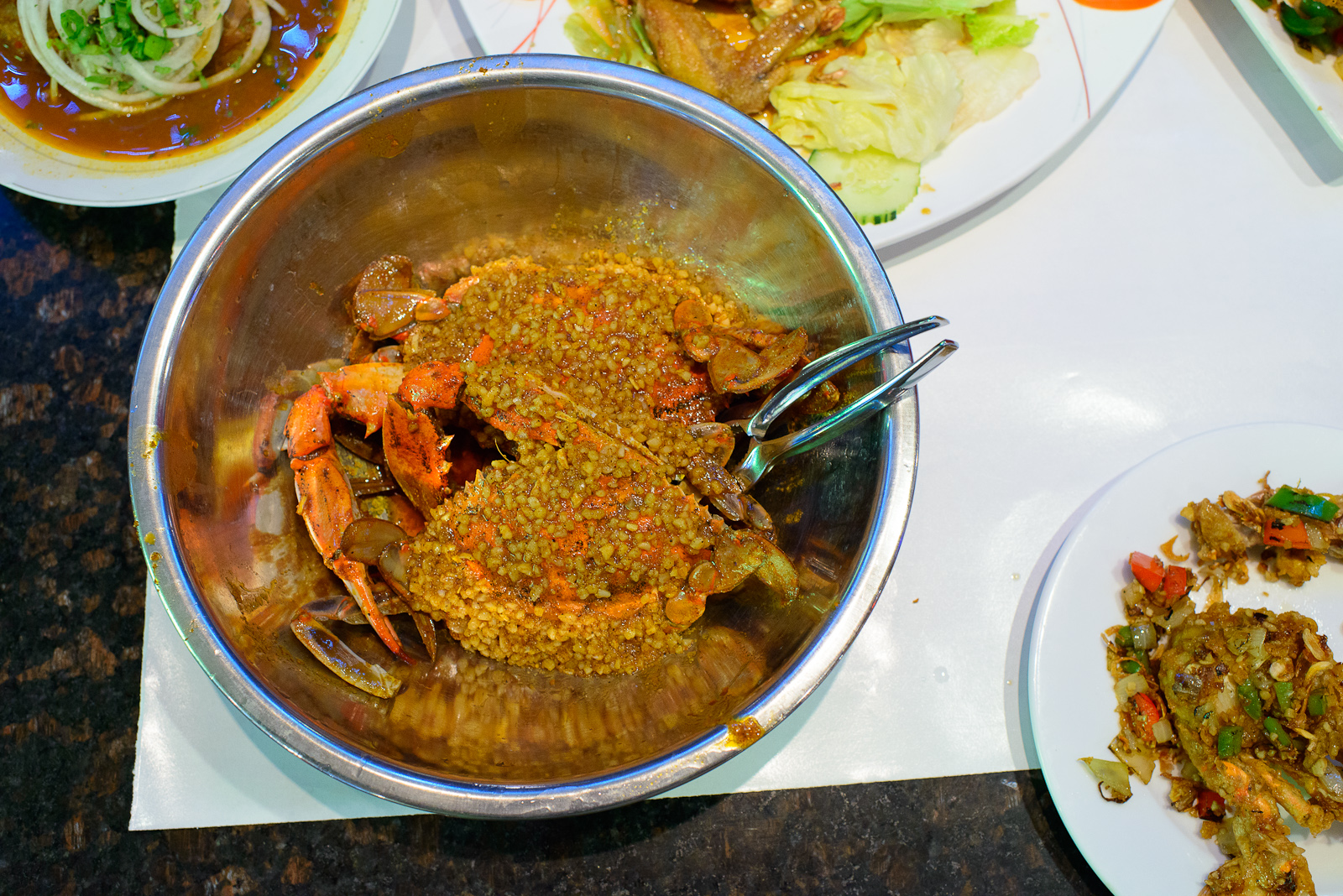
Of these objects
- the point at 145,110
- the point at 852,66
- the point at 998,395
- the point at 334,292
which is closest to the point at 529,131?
the point at 334,292

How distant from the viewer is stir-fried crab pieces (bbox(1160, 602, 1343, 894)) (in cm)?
190

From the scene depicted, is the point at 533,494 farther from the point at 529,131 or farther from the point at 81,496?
the point at 81,496

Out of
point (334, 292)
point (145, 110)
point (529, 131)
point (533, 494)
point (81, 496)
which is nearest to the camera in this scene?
point (533, 494)

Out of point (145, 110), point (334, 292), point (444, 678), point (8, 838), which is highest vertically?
point (145, 110)

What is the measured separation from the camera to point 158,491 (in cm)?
158

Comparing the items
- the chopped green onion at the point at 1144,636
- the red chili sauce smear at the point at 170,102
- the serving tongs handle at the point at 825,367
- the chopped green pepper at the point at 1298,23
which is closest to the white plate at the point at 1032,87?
the chopped green pepper at the point at 1298,23

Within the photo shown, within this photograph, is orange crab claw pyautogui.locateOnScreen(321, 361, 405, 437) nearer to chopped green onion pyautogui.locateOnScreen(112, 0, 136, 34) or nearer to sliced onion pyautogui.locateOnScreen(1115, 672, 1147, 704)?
chopped green onion pyautogui.locateOnScreen(112, 0, 136, 34)

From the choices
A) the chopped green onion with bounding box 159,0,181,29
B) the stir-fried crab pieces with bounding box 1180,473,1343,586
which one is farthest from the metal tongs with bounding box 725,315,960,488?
the chopped green onion with bounding box 159,0,181,29

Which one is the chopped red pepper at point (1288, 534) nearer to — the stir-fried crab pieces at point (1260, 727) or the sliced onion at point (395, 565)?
the stir-fried crab pieces at point (1260, 727)

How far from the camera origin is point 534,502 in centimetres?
172

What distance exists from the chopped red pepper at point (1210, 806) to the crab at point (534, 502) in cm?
120

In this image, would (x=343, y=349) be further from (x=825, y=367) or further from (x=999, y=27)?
(x=999, y=27)

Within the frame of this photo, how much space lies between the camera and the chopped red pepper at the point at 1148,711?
2.03 metres

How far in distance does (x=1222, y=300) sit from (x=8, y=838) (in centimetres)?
379
